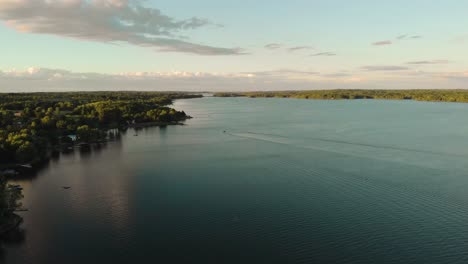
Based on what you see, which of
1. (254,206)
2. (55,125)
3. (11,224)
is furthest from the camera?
(55,125)

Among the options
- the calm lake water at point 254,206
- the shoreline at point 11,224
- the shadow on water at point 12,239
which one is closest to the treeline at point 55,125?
the calm lake water at point 254,206

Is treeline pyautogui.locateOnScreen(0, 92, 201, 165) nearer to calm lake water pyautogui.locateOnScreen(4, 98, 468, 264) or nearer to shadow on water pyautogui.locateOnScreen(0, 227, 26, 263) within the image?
calm lake water pyautogui.locateOnScreen(4, 98, 468, 264)

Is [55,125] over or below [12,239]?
over

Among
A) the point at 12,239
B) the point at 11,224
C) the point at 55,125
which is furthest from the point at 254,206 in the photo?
the point at 55,125

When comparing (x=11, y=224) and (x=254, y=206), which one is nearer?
(x=11, y=224)

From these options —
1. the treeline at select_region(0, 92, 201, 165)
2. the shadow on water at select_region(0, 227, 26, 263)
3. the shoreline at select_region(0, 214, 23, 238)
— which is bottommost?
the shadow on water at select_region(0, 227, 26, 263)

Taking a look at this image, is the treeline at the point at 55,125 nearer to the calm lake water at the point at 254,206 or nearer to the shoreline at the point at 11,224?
the calm lake water at the point at 254,206

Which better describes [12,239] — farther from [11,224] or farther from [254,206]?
[254,206]

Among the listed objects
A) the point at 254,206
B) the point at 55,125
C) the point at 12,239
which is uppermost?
→ the point at 55,125

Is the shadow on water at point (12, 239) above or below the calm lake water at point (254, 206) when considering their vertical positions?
below

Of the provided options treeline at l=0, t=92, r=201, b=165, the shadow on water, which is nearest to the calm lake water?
the shadow on water
